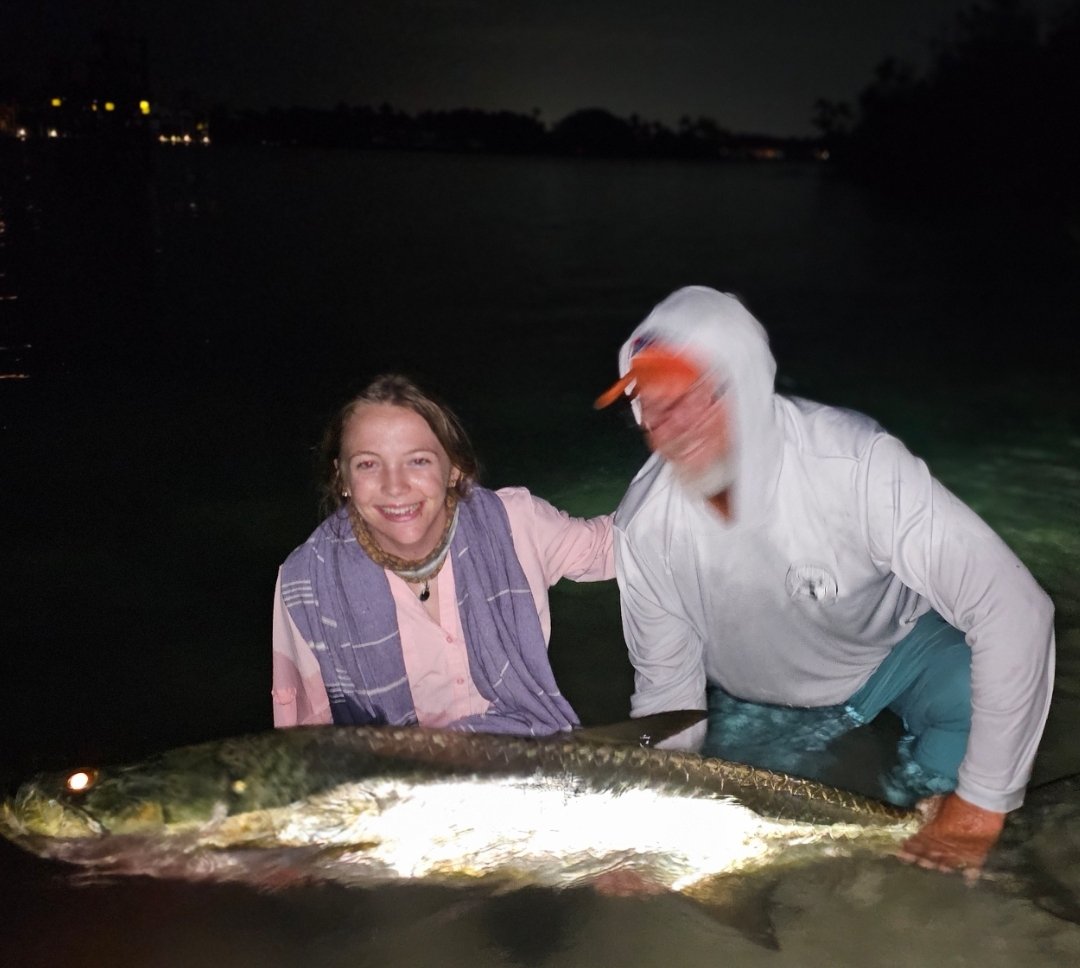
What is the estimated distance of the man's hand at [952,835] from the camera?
2707mm

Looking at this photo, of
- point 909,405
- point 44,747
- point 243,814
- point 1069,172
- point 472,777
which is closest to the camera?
point 243,814

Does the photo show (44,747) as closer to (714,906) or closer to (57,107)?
(714,906)

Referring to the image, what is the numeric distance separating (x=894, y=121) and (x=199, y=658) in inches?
3181

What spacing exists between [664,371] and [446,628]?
124 cm

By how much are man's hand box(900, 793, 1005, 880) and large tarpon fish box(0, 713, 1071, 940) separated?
0.21ft

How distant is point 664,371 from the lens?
8.32ft

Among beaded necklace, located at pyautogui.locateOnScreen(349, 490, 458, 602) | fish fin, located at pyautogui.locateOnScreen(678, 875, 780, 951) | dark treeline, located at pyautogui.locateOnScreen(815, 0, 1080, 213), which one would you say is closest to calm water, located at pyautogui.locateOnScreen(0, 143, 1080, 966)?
fish fin, located at pyautogui.locateOnScreen(678, 875, 780, 951)

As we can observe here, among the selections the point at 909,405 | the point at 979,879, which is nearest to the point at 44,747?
the point at 979,879

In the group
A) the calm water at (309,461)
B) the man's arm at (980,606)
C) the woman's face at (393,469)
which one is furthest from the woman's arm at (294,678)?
the man's arm at (980,606)

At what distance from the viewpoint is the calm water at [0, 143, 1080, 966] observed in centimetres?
288

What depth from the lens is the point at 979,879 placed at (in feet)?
9.70

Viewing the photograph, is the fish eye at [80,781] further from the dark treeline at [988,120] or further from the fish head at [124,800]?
the dark treeline at [988,120]

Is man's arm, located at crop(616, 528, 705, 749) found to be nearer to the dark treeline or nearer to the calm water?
the calm water

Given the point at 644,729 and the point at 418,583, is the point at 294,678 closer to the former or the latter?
the point at 418,583
